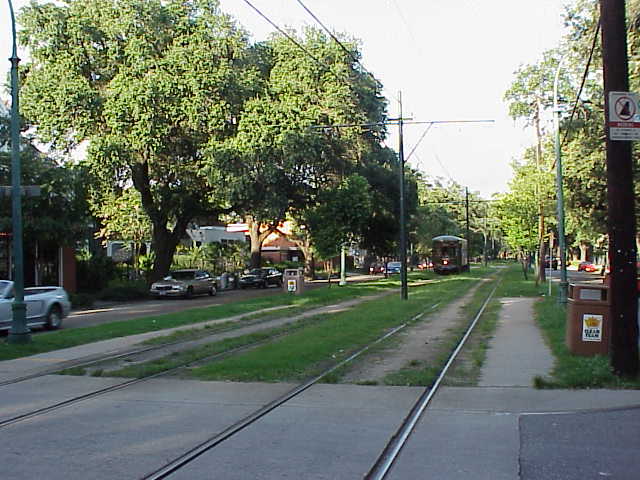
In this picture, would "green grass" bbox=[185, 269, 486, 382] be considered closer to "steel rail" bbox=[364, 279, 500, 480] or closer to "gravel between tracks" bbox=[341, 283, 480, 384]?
"gravel between tracks" bbox=[341, 283, 480, 384]

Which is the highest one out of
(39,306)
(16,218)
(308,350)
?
(16,218)

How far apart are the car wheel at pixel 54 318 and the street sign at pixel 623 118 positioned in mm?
15722

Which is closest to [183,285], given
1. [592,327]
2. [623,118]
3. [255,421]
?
[592,327]

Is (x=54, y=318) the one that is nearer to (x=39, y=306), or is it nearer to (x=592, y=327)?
(x=39, y=306)

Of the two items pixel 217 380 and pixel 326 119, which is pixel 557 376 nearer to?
pixel 217 380

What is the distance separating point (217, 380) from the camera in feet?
35.8

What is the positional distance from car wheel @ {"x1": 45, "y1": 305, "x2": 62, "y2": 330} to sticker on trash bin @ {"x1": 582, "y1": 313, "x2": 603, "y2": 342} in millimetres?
14369

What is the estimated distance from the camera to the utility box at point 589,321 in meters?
12.1

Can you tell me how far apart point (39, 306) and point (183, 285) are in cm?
1750

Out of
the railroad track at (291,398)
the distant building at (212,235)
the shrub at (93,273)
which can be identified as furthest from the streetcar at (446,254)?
the railroad track at (291,398)

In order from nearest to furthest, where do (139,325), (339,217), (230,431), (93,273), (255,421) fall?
(230,431), (255,421), (139,325), (339,217), (93,273)

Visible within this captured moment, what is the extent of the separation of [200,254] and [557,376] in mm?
45162

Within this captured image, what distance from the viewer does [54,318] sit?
20.4 m

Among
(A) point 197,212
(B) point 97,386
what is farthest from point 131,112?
(B) point 97,386
